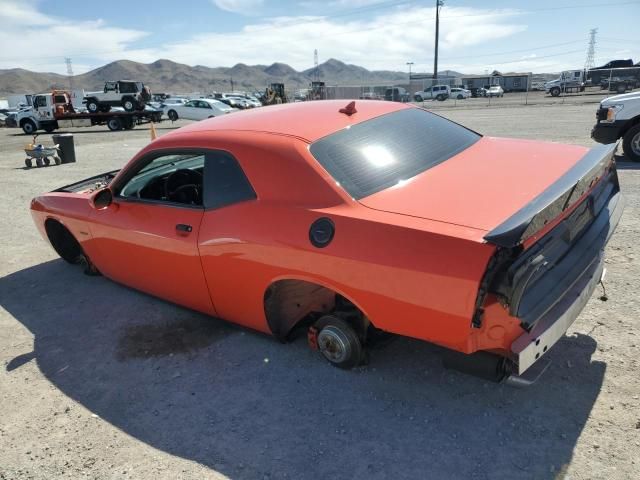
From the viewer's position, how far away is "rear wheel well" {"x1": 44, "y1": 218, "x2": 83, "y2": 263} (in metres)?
4.89

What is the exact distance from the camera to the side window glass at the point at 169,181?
12.6 feet

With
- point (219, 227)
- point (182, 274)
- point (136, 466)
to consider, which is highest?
point (219, 227)

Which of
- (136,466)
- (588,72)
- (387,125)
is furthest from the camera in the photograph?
(588,72)

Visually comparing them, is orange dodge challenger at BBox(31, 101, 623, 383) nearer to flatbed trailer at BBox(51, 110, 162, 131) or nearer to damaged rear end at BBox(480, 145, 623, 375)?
damaged rear end at BBox(480, 145, 623, 375)

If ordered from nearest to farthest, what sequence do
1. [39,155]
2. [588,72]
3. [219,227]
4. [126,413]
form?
[126,413] < [219,227] < [39,155] < [588,72]

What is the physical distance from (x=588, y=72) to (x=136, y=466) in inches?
2013

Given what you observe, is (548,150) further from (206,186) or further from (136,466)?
(136,466)

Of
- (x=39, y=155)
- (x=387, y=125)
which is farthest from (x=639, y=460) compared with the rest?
(x=39, y=155)

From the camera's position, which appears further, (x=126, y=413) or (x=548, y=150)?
(x=548, y=150)

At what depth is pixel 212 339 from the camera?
358cm

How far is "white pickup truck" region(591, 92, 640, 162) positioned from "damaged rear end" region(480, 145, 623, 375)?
A: 632 centimetres

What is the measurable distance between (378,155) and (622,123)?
7.21 meters

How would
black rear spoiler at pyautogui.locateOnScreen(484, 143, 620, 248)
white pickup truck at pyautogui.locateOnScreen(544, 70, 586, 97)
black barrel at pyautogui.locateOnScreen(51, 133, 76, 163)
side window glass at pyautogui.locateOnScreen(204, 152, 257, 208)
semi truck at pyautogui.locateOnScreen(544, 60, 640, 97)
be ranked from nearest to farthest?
black rear spoiler at pyautogui.locateOnScreen(484, 143, 620, 248) < side window glass at pyautogui.locateOnScreen(204, 152, 257, 208) < black barrel at pyautogui.locateOnScreen(51, 133, 76, 163) < semi truck at pyautogui.locateOnScreen(544, 60, 640, 97) < white pickup truck at pyautogui.locateOnScreen(544, 70, 586, 97)

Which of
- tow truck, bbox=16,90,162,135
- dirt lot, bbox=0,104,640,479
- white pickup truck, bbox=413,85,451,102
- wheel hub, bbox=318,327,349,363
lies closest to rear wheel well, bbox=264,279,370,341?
wheel hub, bbox=318,327,349,363
